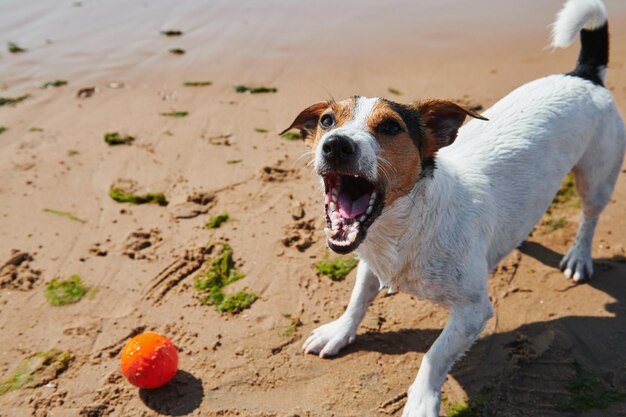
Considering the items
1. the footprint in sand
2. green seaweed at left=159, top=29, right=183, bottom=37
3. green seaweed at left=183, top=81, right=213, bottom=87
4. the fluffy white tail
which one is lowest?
the footprint in sand

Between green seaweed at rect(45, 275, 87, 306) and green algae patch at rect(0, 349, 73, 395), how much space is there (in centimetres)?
59

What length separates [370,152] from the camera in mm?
3262

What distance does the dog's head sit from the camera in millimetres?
3238

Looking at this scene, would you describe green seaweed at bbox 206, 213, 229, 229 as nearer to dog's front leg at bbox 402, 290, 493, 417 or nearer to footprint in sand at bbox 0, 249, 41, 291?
footprint in sand at bbox 0, 249, 41, 291

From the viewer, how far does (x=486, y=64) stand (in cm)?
888

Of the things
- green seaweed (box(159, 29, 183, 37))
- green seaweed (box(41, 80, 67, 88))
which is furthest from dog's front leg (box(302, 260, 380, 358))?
green seaweed (box(159, 29, 183, 37))

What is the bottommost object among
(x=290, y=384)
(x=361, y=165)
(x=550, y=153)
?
(x=290, y=384)

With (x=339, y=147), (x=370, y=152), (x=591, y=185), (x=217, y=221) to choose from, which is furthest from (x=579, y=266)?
(x=217, y=221)

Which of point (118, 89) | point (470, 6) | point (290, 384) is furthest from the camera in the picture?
point (470, 6)

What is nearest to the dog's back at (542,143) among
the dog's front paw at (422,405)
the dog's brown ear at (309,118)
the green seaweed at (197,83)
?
the dog's brown ear at (309,118)

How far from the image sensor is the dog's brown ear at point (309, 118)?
387cm

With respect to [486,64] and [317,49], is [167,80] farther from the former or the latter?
[486,64]

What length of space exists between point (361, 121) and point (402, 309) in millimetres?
1855

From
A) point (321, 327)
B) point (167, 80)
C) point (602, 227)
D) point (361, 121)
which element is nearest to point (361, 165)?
point (361, 121)
